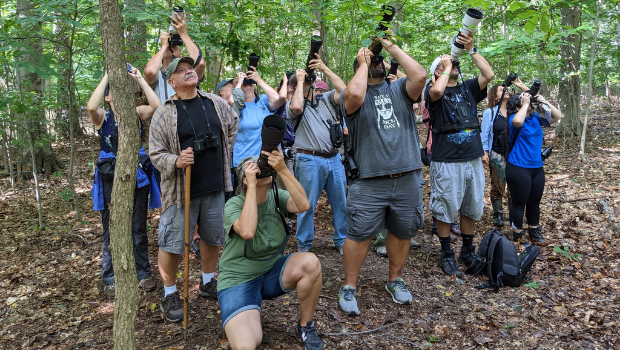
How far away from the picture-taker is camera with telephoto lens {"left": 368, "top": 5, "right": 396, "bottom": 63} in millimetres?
3316

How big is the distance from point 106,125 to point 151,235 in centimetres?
216

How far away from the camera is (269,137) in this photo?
2678 mm

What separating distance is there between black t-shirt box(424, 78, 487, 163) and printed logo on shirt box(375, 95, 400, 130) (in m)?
0.96

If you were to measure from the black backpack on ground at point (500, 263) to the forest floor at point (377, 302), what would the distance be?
0.10 metres

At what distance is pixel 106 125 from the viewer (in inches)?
152

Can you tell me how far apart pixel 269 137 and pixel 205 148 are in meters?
0.95

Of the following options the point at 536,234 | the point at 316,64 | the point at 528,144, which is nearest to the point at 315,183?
the point at 316,64

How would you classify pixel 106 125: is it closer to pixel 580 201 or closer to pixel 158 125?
pixel 158 125

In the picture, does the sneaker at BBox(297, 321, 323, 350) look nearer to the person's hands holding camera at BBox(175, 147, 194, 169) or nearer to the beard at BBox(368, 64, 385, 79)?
the person's hands holding camera at BBox(175, 147, 194, 169)

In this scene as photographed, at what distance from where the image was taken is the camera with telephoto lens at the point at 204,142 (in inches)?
132

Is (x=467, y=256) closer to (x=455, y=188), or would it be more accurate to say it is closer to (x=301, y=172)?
(x=455, y=188)

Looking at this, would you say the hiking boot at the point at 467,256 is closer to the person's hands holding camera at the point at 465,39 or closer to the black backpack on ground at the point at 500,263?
the black backpack on ground at the point at 500,263

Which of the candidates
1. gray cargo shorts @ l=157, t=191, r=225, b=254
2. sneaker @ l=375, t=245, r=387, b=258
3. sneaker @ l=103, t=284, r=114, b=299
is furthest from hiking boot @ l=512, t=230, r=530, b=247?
sneaker @ l=103, t=284, r=114, b=299

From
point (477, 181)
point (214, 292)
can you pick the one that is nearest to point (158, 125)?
point (214, 292)
